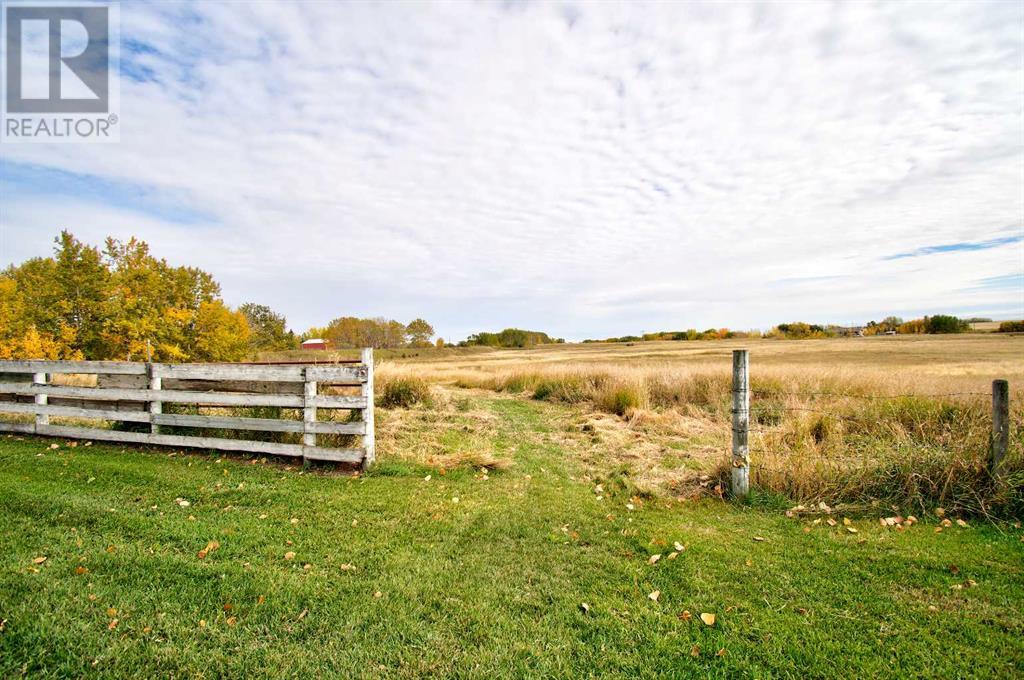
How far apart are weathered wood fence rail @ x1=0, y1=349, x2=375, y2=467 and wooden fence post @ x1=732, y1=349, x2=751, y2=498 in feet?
16.2

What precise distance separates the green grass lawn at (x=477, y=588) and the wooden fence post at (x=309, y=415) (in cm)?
116

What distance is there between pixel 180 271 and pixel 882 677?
41460 millimetres

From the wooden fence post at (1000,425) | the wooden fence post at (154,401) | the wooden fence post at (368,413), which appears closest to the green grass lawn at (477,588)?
the wooden fence post at (1000,425)

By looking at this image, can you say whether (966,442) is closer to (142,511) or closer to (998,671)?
(998,671)

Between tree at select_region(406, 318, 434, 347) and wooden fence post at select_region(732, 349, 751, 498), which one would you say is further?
tree at select_region(406, 318, 434, 347)

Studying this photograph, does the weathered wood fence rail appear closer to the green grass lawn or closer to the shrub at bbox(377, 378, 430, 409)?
the green grass lawn

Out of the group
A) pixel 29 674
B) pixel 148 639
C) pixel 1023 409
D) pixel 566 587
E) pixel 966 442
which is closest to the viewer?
pixel 29 674

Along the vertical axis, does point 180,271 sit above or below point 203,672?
above

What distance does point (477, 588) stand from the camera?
352 cm

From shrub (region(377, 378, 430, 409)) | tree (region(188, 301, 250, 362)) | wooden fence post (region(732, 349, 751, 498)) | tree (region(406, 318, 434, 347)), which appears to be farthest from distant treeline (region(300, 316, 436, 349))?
wooden fence post (region(732, 349, 751, 498))

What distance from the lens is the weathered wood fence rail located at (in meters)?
6.73

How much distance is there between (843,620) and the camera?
3.12m

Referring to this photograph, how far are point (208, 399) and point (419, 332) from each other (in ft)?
245

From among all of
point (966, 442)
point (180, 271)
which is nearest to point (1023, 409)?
point (966, 442)
